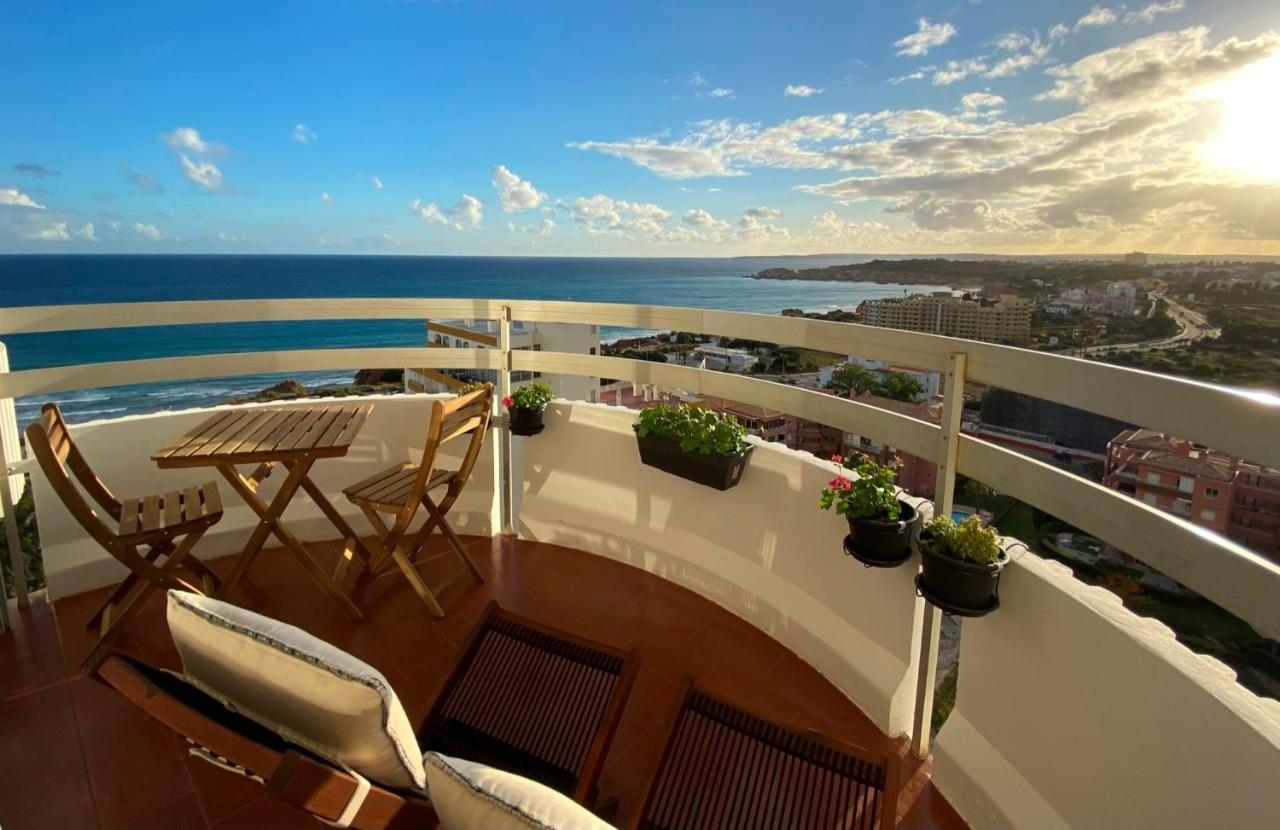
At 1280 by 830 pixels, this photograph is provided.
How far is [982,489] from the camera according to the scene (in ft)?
5.67

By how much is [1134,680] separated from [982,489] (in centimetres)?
62

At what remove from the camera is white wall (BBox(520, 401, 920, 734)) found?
6.58ft

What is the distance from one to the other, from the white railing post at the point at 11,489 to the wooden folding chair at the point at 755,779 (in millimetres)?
2953

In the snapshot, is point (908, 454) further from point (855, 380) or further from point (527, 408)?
point (527, 408)

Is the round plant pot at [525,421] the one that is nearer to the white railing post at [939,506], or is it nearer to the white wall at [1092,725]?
the white railing post at [939,506]

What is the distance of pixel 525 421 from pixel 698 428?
105 cm

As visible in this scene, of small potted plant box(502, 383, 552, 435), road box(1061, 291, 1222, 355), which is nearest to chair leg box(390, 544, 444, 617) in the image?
small potted plant box(502, 383, 552, 435)

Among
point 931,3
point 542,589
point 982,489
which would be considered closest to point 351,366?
point 542,589

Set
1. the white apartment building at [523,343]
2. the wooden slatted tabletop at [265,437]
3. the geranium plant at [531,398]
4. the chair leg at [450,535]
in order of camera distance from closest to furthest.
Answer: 1. the wooden slatted tabletop at [265,437]
2. the chair leg at [450,535]
3. the geranium plant at [531,398]
4. the white apartment building at [523,343]

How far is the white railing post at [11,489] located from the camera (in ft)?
8.50

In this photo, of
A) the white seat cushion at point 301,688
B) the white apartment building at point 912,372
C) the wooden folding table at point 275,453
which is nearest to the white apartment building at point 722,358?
the white apartment building at point 912,372

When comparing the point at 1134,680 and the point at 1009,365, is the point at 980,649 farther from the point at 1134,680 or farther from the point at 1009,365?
the point at 1009,365

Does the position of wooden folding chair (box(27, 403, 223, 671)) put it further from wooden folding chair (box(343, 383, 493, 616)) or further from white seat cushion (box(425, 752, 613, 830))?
white seat cushion (box(425, 752, 613, 830))

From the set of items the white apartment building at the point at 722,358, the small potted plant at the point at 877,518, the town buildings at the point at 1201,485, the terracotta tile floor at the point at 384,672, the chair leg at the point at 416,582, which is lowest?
the terracotta tile floor at the point at 384,672
